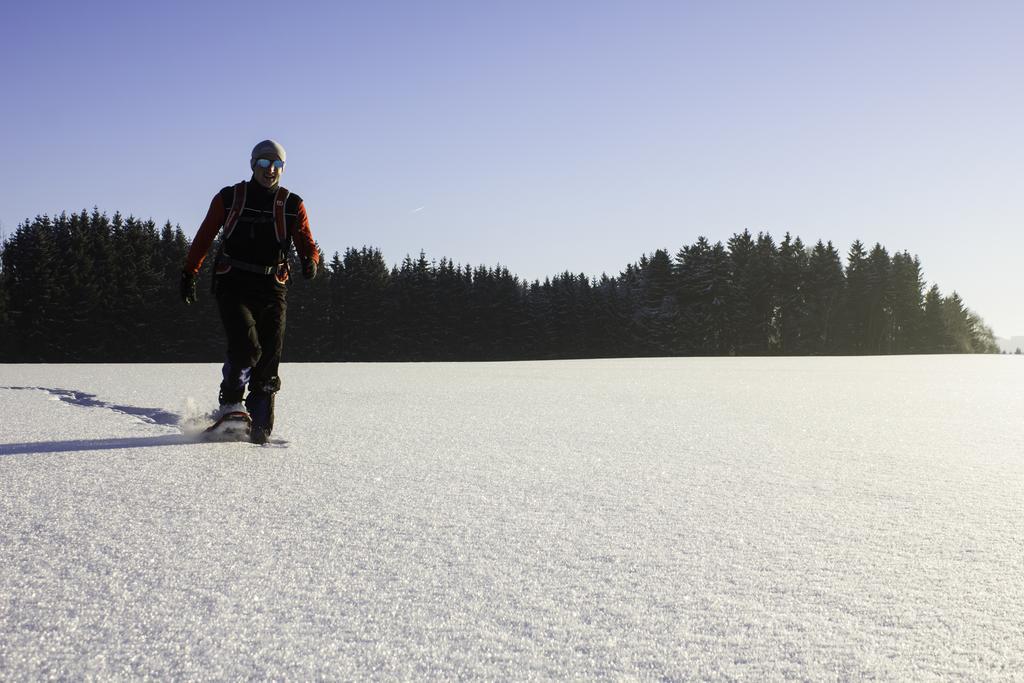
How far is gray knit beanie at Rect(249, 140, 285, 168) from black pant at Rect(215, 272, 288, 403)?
670 mm

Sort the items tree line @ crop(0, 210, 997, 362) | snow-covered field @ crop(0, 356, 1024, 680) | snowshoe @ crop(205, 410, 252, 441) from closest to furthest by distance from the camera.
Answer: snow-covered field @ crop(0, 356, 1024, 680), snowshoe @ crop(205, 410, 252, 441), tree line @ crop(0, 210, 997, 362)

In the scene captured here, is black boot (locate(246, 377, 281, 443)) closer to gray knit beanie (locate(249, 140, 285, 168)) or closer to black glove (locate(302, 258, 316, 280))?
black glove (locate(302, 258, 316, 280))

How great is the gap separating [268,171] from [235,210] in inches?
11.5

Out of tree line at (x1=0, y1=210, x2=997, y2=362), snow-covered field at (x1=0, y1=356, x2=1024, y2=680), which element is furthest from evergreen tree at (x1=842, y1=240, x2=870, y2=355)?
snow-covered field at (x1=0, y1=356, x2=1024, y2=680)

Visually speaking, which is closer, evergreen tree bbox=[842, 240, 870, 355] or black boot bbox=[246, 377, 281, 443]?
black boot bbox=[246, 377, 281, 443]

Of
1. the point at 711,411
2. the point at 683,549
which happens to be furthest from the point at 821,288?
the point at 683,549

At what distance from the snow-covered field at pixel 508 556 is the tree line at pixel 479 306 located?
54157 millimetres

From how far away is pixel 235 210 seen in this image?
450 cm

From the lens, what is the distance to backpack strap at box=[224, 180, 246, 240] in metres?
4.50

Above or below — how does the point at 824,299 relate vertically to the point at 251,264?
above

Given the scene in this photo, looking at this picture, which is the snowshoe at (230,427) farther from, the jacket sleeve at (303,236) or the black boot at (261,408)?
the jacket sleeve at (303,236)

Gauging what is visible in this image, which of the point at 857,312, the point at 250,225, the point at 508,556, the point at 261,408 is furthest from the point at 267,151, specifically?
the point at 857,312

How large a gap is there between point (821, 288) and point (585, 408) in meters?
69.0

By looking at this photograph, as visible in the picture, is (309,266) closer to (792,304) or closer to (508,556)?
(508,556)
